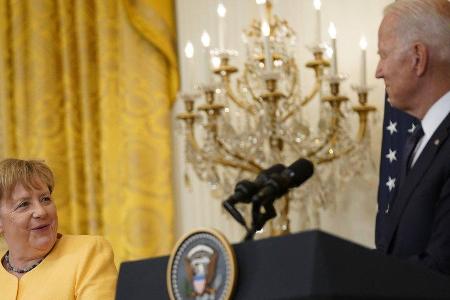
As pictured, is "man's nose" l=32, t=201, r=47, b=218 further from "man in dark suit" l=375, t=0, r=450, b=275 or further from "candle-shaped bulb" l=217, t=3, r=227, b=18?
"candle-shaped bulb" l=217, t=3, r=227, b=18

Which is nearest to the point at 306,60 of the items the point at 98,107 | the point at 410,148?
the point at 98,107

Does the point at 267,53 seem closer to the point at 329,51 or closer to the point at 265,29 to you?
the point at 265,29

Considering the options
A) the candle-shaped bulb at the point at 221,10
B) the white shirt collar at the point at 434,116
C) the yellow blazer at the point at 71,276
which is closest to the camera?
the white shirt collar at the point at 434,116

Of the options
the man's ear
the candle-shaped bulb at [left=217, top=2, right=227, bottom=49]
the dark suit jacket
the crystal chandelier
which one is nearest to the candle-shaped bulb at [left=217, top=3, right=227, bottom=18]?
the candle-shaped bulb at [left=217, top=2, right=227, bottom=49]

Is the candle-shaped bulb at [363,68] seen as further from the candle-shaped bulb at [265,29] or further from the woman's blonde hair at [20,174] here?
the woman's blonde hair at [20,174]

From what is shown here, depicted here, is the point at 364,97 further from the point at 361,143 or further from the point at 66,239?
the point at 66,239

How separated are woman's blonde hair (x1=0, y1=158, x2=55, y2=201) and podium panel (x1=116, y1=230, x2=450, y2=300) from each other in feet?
5.34

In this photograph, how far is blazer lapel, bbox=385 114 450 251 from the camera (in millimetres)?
2814

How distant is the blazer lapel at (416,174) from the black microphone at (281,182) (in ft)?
1.90

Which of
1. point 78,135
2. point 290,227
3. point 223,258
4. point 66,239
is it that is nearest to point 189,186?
point 290,227

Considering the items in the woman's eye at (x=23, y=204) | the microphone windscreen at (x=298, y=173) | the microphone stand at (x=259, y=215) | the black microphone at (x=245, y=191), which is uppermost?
the microphone windscreen at (x=298, y=173)

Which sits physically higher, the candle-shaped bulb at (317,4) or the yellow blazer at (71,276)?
the candle-shaped bulb at (317,4)

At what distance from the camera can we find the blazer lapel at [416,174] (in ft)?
9.23

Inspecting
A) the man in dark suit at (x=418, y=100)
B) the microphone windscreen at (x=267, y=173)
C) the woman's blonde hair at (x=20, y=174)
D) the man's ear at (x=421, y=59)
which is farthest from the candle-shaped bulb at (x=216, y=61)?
the microphone windscreen at (x=267, y=173)
